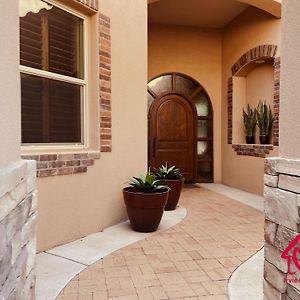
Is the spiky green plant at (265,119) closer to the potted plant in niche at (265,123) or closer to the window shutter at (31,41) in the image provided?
the potted plant in niche at (265,123)

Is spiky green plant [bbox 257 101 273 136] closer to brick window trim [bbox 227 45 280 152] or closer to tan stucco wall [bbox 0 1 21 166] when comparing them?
brick window trim [bbox 227 45 280 152]

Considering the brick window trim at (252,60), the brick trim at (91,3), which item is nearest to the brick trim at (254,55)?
the brick window trim at (252,60)

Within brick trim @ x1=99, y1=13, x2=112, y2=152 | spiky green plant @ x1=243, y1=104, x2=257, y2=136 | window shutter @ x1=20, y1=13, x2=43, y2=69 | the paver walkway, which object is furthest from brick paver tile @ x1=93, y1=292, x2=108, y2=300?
spiky green plant @ x1=243, y1=104, x2=257, y2=136

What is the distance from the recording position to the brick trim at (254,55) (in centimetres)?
530

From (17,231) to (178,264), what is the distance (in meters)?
1.65

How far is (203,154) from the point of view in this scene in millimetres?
7301

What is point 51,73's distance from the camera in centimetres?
308

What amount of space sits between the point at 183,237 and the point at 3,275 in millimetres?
2484

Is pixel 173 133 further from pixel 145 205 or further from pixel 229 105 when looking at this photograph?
pixel 145 205

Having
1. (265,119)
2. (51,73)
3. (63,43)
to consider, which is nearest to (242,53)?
(265,119)

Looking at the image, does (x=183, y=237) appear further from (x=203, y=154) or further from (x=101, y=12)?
(x=203, y=154)

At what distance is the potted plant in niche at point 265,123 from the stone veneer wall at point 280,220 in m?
4.09

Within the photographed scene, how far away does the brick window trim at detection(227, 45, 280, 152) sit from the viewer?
5.12 metres

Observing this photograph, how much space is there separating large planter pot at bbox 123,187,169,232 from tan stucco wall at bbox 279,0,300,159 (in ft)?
6.24
